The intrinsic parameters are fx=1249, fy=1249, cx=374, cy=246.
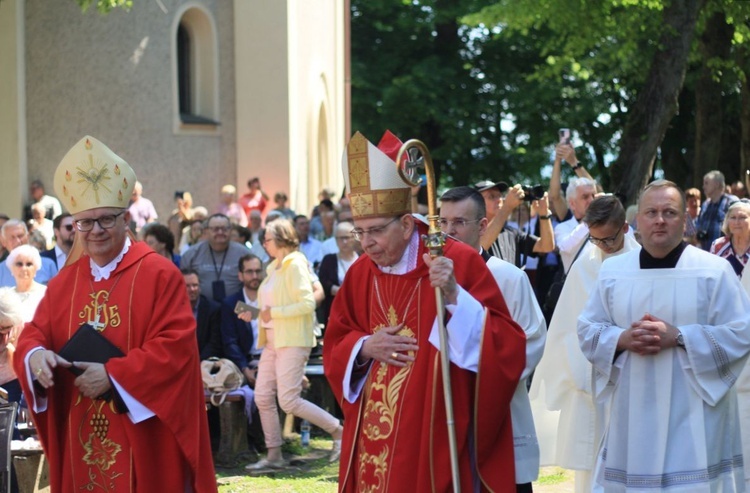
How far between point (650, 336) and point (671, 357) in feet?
0.66

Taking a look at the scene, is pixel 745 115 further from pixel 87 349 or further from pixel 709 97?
pixel 87 349

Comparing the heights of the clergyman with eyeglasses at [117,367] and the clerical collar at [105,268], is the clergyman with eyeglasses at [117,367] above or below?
below

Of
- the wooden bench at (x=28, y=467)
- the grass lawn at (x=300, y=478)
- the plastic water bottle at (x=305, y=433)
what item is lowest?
the grass lawn at (x=300, y=478)

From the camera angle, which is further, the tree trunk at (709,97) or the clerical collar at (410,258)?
the tree trunk at (709,97)

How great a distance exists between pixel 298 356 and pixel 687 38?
1024 cm

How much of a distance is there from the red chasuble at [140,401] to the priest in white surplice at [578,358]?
8.50 ft

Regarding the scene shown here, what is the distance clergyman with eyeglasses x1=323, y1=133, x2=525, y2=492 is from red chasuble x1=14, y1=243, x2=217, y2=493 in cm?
77

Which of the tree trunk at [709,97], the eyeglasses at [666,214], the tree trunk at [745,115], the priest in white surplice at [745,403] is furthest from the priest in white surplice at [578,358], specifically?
the tree trunk at [709,97]

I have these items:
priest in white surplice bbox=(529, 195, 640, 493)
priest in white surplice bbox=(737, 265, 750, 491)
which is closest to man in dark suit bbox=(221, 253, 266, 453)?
priest in white surplice bbox=(529, 195, 640, 493)

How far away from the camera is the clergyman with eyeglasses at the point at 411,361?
5406 millimetres

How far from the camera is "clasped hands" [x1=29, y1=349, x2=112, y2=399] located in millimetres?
5707

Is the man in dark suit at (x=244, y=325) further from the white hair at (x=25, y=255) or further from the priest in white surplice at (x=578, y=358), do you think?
the priest in white surplice at (x=578, y=358)

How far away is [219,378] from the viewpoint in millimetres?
11055

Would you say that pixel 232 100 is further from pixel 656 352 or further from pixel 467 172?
pixel 656 352
